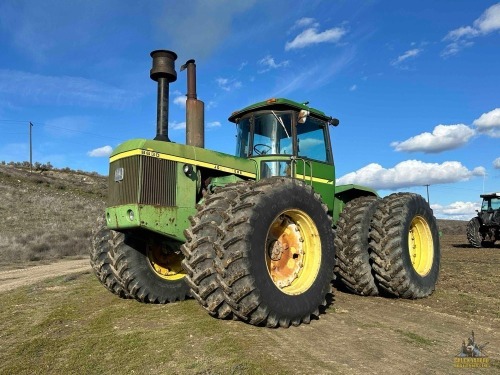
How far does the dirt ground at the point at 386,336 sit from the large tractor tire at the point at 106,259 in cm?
224

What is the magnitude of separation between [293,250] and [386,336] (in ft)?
4.67

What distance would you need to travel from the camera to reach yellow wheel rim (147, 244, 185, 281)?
5.98 meters

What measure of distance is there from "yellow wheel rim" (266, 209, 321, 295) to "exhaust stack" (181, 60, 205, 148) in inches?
88.2

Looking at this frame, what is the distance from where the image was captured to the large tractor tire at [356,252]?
20.0 feet

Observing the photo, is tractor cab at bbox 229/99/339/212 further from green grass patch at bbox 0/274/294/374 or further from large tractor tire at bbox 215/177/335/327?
green grass patch at bbox 0/274/294/374

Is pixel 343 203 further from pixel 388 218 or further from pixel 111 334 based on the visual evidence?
pixel 111 334

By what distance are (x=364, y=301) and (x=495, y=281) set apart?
336 cm

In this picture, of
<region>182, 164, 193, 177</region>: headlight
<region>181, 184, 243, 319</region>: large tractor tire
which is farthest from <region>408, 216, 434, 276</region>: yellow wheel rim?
<region>181, 184, 243, 319</region>: large tractor tire

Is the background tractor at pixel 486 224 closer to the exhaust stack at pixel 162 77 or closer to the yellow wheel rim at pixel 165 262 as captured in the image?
the yellow wheel rim at pixel 165 262

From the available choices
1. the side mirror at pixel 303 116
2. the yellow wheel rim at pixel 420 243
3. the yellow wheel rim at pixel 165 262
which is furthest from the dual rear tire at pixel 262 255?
the yellow wheel rim at pixel 420 243

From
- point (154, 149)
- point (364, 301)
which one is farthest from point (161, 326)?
point (364, 301)

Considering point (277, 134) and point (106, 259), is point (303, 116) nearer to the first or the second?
point (277, 134)

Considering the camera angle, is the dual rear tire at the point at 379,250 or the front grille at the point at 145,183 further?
the dual rear tire at the point at 379,250

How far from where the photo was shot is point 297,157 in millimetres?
6359
